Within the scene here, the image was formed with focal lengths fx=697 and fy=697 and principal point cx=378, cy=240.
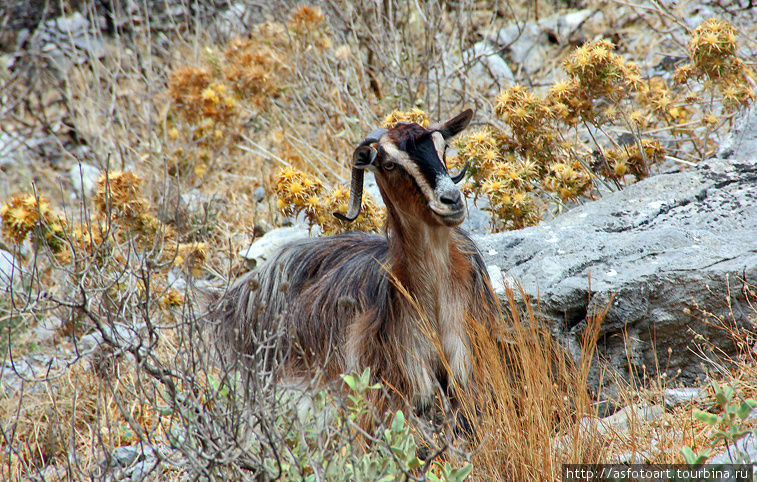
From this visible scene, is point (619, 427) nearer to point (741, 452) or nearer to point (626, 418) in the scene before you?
point (626, 418)

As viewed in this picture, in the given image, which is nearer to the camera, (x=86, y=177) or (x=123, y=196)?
(x=123, y=196)

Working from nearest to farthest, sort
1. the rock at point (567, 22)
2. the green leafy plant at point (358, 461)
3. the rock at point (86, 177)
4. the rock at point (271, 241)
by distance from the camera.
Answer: the green leafy plant at point (358, 461) → the rock at point (271, 241) → the rock at point (86, 177) → the rock at point (567, 22)

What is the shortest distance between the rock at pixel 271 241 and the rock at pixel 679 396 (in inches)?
138

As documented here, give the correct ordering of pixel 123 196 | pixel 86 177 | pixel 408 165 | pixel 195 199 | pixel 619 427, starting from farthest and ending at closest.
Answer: pixel 86 177 → pixel 195 199 → pixel 123 196 → pixel 408 165 → pixel 619 427

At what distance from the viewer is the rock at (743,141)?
510 centimetres

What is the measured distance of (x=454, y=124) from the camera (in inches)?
171

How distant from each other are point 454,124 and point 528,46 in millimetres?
6107

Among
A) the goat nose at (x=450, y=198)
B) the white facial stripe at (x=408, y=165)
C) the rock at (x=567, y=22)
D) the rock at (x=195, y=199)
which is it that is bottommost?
the rock at (x=195, y=199)

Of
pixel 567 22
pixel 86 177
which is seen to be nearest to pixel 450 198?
pixel 86 177

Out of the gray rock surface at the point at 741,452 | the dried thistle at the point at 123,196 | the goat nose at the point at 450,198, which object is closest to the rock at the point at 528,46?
the dried thistle at the point at 123,196

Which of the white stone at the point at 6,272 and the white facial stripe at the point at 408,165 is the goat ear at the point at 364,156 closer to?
the white facial stripe at the point at 408,165

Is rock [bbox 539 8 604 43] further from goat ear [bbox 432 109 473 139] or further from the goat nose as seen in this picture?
the goat nose

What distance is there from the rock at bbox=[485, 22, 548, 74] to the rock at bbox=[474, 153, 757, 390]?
5.14 meters

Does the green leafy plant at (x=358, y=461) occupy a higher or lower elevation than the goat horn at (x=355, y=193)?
lower
